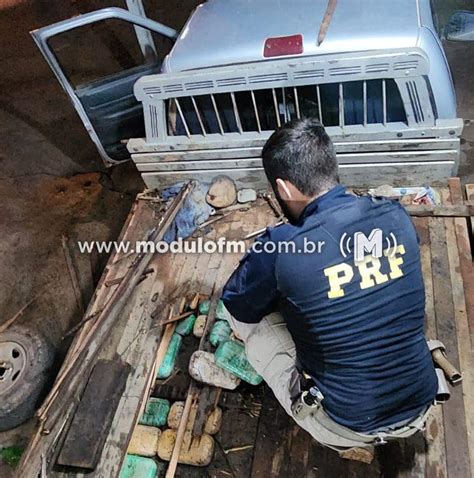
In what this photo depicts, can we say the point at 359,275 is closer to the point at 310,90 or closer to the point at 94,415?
the point at 310,90

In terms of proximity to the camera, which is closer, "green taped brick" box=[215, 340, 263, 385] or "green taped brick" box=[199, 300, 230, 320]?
"green taped brick" box=[215, 340, 263, 385]

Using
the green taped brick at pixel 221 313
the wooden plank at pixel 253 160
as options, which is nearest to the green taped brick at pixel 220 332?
the green taped brick at pixel 221 313

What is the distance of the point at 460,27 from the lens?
15.8 ft

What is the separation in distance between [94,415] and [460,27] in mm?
4813

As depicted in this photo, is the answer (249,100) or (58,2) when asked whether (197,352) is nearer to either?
(249,100)

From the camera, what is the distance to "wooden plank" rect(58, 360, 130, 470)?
2617mm

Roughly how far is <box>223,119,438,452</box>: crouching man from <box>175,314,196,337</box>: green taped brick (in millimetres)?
1054

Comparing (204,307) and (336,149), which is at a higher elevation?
(336,149)

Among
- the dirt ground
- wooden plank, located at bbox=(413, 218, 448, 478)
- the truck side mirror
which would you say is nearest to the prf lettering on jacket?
wooden plank, located at bbox=(413, 218, 448, 478)

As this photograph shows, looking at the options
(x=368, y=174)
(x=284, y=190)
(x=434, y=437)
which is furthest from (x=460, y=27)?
(x=434, y=437)

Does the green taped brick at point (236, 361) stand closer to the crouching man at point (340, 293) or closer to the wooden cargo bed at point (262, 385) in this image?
the wooden cargo bed at point (262, 385)

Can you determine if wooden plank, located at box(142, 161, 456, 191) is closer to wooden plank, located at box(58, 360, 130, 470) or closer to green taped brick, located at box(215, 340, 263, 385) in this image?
green taped brick, located at box(215, 340, 263, 385)

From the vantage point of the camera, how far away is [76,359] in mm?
2916

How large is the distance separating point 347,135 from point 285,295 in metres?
1.59
